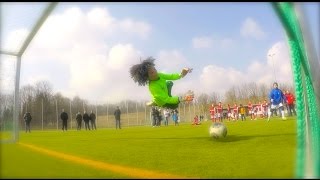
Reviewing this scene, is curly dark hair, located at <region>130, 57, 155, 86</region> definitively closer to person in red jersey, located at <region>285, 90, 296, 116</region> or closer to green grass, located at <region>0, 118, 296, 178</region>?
green grass, located at <region>0, 118, 296, 178</region>

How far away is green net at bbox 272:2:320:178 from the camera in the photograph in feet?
7.16

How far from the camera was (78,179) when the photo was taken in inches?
93.7

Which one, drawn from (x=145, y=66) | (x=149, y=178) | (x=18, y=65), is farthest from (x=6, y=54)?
(x=149, y=178)

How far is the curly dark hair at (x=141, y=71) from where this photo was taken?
6344 millimetres

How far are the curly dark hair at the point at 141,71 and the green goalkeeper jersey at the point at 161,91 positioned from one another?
0.55ft

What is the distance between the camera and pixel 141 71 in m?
6.34

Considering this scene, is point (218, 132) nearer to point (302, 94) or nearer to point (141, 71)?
point (141, 71)

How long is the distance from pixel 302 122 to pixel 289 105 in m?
18.0

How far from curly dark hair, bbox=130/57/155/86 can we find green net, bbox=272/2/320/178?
318cm

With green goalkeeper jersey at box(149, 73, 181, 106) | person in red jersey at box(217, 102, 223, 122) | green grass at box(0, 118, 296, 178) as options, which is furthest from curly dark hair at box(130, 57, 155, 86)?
person in red jersey at box(217, 102, 223, 122)

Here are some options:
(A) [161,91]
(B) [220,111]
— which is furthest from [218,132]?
(B) [220,111]

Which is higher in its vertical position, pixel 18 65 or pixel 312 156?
pixel 18 65

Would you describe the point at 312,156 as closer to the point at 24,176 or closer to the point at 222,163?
the point at 24,176

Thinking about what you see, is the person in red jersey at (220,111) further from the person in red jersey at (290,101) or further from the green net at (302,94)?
the green net at (302,94)
